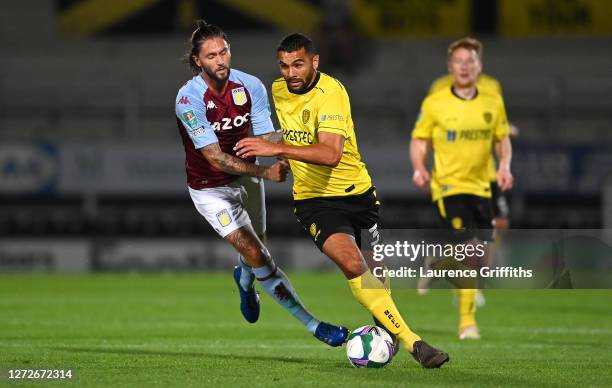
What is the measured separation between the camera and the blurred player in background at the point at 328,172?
6.89 meters

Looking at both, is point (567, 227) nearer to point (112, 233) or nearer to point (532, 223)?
point (532, 223)

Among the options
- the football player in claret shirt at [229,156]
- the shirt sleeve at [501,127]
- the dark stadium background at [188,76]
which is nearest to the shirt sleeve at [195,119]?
the football player in claret shirt at [229,156]

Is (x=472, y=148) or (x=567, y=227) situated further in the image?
(x=567, y=227)

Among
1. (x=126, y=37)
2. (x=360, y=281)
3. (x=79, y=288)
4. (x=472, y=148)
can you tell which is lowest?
(x=79, y=288)

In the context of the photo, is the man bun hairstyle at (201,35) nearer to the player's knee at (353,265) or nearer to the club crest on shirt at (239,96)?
the club crest on shirt at (239,96)

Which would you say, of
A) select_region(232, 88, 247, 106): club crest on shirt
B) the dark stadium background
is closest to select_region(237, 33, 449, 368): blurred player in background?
select_region(232, 88, 247, 106): club crest on shirt

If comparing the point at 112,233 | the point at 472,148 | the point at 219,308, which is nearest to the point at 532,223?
→ the point at 112,233

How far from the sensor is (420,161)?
9922mm

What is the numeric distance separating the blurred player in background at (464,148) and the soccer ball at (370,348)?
2.78 m

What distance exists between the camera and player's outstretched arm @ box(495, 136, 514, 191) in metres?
9.84

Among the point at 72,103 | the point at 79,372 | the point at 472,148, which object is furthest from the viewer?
the point at 72,103

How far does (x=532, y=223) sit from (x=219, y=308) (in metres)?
8.31

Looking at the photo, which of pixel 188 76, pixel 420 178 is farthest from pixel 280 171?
pixel 188 76

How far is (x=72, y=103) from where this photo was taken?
21703 mm
